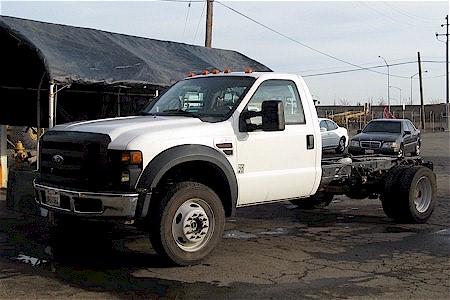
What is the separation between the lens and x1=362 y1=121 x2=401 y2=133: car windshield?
23547 millimetres

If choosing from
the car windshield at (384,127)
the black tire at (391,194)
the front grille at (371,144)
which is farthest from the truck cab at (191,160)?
the car windshield at (384,127)

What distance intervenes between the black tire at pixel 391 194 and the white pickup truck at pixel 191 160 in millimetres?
1125

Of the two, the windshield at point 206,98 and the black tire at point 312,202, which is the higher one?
the windshield at point 206,98

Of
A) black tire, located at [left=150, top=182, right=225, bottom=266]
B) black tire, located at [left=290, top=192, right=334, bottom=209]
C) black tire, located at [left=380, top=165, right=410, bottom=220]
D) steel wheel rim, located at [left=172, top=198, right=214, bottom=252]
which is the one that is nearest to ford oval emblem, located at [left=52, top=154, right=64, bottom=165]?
black tire, located at [left=150, top=182, right=225, bottom=266]

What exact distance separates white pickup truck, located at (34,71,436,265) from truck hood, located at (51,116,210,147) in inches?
0.4

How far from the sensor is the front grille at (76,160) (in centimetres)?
585

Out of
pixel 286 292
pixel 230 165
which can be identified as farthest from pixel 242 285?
pixel 230 165

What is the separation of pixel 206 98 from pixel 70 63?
16.6ft

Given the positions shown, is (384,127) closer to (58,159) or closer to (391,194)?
(391,194)

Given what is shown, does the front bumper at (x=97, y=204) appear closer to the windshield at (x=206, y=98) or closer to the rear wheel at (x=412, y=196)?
the windshield at (x=206, y=98)

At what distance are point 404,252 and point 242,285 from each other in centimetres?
250

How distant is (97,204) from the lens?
5809 mm

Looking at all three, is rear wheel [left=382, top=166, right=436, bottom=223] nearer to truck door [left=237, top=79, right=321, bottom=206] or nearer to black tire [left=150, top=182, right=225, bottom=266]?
truck door [left=237, top=79, right=321, bottom=206]

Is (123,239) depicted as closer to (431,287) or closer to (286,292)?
(286,292)
